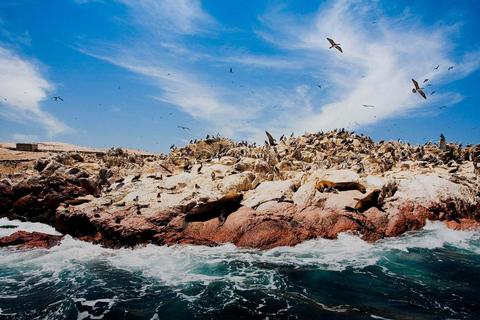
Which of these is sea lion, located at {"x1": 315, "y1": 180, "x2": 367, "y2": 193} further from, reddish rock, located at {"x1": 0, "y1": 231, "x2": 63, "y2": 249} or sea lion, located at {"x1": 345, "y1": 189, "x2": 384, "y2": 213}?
reddish rock, located at {"x1": 0, "y1": 231, "x2": 63, "y2": 249}

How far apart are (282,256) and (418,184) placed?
7.65m

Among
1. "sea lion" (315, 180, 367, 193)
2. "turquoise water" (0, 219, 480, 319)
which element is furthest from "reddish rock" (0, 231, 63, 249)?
"sea lion" (315, 180, 367, 193)

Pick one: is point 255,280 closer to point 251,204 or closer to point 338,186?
point 251,204

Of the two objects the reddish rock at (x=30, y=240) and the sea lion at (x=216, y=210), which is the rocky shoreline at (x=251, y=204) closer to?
the sea lion at (x=216, y=210)

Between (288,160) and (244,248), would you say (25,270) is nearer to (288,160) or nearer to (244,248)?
(244,248)

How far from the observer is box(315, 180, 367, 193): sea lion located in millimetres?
11938

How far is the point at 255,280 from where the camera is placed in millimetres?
7355

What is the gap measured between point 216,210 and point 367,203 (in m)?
6.51

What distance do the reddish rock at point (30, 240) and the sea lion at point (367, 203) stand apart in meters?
12.6

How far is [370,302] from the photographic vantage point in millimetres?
5871

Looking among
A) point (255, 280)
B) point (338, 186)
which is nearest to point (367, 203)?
point (338, 186)

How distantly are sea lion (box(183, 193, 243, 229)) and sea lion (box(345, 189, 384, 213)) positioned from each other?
4.89 m

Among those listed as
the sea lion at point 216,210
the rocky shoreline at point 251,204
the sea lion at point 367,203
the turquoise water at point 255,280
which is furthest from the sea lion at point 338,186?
the sea lion at point 216,210

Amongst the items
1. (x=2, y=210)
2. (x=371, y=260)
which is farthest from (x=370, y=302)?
(x=2, y=210)
